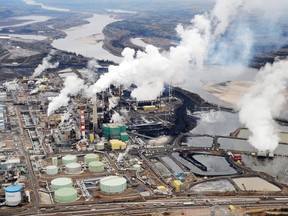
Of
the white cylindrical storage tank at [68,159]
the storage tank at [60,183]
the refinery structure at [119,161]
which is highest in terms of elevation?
the storage tank at [60,183]

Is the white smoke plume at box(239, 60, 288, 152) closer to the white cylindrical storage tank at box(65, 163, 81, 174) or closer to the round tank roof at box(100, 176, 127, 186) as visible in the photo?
the round tank roof at box(100, 176, 127, 186)

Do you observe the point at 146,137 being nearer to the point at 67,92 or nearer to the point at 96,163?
the point at 96,163

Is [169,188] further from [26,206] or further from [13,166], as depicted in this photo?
[13,166]

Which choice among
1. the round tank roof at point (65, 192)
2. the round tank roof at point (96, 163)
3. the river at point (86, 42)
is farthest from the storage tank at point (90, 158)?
the river at point (86, 42)

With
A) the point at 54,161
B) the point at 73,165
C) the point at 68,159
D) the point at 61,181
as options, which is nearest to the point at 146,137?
the point at 68,159

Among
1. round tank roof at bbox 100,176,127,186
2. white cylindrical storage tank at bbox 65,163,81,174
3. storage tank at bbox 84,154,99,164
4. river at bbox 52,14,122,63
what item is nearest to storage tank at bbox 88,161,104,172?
white cylindrical storage tank at bbox 65,163,81,174

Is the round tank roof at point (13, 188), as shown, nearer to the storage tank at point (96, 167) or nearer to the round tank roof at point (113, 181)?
the round tank roof at point (113, 181)
